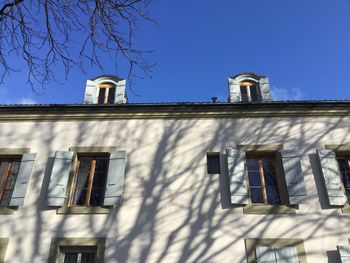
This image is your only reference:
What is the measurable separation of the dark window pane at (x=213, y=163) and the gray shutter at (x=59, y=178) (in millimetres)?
3434

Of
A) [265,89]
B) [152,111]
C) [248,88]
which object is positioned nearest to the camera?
[152,111]

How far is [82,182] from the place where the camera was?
8.59 m

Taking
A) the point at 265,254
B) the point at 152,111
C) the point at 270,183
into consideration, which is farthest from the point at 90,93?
the point at 265,254

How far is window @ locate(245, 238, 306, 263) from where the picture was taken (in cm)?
721

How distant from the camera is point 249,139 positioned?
8984mm

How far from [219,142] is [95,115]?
345 cm

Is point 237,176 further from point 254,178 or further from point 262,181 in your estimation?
point 262,181

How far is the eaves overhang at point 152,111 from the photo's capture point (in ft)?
30.8

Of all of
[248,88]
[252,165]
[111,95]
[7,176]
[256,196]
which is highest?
[248,88]

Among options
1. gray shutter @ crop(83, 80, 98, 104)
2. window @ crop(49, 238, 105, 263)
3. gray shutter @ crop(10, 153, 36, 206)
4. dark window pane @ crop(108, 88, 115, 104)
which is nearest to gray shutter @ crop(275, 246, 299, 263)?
window @ crop(49, 238, 105, 263)

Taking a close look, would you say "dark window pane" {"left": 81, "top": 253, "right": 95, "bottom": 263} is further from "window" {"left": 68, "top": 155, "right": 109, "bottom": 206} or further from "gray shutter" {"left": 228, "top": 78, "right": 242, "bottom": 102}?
"gray shutter" {"left": 228, "top": 78, "right": 242, "bottom": 102}

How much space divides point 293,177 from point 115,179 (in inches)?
167

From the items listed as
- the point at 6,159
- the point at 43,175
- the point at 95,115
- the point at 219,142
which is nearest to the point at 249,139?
the point at 219,142

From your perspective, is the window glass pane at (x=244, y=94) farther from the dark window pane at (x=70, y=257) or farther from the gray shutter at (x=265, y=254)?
the dark window pane at (x=70, y=257)
